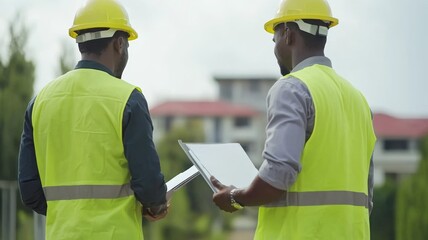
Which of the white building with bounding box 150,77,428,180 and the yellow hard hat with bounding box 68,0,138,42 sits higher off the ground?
the yellow hard hat with bounding box 68,0,138,42

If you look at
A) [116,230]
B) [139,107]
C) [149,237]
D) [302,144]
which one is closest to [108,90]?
[139,107]

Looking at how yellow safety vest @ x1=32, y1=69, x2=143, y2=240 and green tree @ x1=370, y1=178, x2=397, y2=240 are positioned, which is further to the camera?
green tree @ x1=370, y1=178, x2=397, y2=240

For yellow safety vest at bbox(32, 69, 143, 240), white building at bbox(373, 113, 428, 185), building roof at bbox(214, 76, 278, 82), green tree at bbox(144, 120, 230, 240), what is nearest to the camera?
yellow safety vest at bbox(32, 69, 143, 240)

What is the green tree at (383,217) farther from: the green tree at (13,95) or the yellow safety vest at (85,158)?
the yellow safety vest at (85,158)

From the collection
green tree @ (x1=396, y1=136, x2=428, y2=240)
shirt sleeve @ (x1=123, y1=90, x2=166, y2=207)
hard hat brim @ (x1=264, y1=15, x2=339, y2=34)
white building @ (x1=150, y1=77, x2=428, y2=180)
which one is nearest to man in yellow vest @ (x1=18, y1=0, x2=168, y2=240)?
shirt sleeve @ (x1=123, y1=90, x2=166, y2=207)

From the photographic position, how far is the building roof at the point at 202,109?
79625mm

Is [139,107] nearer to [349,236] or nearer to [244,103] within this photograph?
[349,236]

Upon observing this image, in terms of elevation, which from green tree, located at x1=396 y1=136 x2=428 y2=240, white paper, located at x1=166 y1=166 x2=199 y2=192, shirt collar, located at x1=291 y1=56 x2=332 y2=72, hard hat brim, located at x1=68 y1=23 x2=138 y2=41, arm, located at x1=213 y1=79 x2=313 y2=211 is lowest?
green tree, located at x1=396 y1=136 x2=428 y2=240

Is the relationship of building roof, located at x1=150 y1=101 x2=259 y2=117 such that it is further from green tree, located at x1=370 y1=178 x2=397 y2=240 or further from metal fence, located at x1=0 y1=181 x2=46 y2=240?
metal fence, located at x1=0 y1=181 x2=46 y2=240

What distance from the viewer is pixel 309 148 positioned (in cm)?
464

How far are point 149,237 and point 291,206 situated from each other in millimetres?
25758

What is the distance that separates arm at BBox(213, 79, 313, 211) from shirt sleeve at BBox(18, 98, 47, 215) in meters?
1.14

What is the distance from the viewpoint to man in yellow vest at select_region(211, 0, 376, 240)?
4559 millimetres

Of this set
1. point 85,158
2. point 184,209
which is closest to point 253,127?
point 184,209
